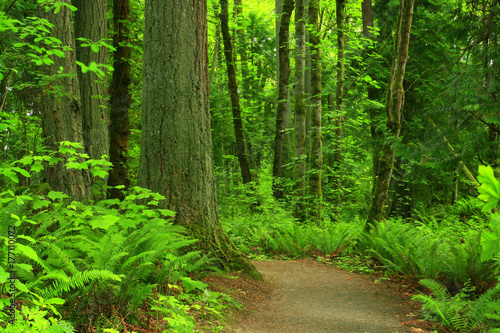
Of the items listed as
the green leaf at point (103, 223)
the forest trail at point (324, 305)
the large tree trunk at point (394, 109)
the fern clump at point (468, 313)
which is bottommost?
the forest trail at point (324, 305)

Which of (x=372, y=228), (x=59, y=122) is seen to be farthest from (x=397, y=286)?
(x=59, y=122)

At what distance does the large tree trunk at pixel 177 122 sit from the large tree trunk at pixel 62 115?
148cm

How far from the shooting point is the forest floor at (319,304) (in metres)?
4.48

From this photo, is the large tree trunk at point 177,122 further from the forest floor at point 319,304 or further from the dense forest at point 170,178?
the forest floor at point 319,304

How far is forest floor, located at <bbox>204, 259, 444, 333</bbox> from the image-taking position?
448cm

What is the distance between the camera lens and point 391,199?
47.5ft

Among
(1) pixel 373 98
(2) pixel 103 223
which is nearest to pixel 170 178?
(2) pixel 103 223

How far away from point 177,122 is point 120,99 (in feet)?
14.4

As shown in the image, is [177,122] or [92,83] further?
[92,83]

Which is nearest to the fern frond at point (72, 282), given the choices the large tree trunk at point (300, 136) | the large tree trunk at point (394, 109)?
the large tree trunk at point (394, 109)

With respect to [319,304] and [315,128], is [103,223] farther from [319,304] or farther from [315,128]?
[315,128]

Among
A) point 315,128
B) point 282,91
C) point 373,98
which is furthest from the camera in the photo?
point 282,91

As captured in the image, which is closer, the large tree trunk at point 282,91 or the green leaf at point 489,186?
the green leaf at point 489,186

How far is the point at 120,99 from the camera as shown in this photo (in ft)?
29.0
